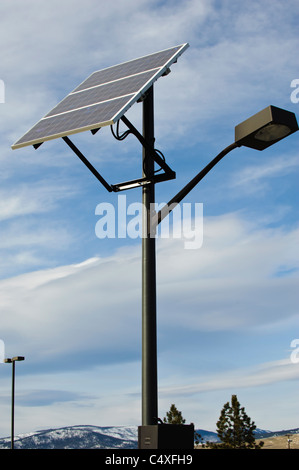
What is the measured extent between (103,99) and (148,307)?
393 centimetres

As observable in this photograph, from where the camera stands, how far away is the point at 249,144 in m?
8.34

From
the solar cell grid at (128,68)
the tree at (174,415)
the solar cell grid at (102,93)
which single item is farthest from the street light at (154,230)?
the tree at (174,415)

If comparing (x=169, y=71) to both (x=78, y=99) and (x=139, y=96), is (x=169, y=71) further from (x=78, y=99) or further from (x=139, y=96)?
(x=78, y=99)

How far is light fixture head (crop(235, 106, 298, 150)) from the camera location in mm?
7824

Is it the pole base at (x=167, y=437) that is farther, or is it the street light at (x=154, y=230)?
the street light at (x=154, y=230)

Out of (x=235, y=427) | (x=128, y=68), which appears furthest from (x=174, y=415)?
(x=128, y=68)

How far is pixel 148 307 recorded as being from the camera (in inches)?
305

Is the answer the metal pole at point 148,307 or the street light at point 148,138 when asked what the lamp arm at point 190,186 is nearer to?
the street light at point 148,138

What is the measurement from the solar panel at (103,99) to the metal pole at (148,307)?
0.76m

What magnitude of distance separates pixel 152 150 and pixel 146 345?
2.84 m

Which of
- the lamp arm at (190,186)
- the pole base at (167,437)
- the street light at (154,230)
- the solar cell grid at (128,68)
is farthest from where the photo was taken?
the solar cell grid at (128,68)

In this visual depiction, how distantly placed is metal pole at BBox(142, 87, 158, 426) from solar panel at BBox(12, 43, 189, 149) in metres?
0.76

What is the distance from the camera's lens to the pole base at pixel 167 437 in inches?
275

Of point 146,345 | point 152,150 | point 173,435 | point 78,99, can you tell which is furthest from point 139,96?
point 173,435
